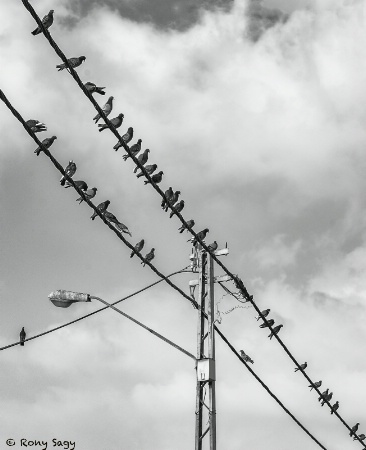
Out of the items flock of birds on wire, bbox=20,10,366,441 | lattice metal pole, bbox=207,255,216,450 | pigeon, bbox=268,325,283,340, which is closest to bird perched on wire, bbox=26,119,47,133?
flock of birds on wire, bbox=20,10,366,441

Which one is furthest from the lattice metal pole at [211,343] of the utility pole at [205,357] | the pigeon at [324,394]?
the pigeon at [324,394]

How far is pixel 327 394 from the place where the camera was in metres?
19.9

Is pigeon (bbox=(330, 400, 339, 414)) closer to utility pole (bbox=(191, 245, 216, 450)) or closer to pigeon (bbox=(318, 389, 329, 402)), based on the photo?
pigeon (bbox=(318, 389, 329, 402))

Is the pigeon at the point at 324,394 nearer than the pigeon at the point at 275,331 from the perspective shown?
No

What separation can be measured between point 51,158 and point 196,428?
5472mm

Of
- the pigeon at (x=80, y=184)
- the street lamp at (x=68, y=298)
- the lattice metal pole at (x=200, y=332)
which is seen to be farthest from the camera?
the lattice metal pole at (x=200, y=332)

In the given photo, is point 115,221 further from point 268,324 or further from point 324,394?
point 324,394

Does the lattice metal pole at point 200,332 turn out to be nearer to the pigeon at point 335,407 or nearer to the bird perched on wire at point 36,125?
the bird perched on wire at point 36,125

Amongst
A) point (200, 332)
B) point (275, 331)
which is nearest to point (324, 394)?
point (275, 331)

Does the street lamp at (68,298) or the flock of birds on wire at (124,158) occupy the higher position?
the flock of birds on wire at (124,158)

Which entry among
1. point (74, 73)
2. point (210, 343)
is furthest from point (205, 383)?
point (74, 73)

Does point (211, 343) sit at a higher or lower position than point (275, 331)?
lower

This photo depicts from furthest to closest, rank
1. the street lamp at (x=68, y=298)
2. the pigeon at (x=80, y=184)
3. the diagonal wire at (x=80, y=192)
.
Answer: the street lamp at (x=68, y=298), the pigeon at (x=80, y=184), the diagonal wire at (x=80, y=192)

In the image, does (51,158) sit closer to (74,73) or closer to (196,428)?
(74,73)
